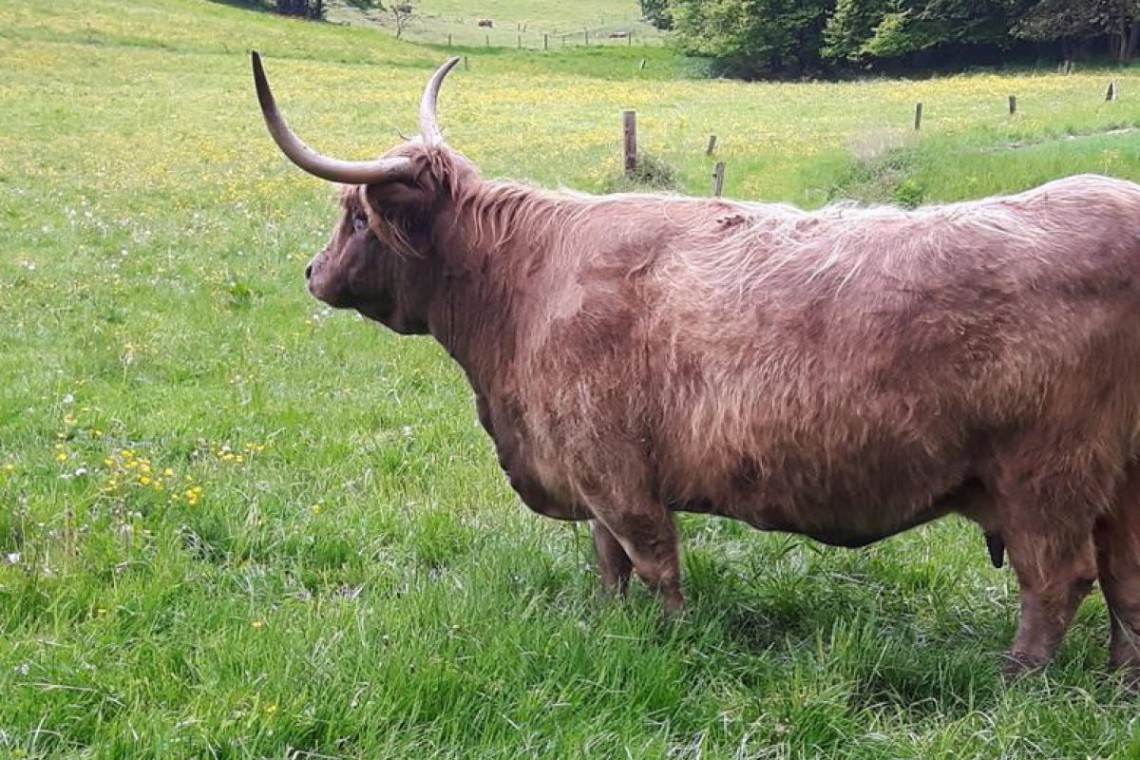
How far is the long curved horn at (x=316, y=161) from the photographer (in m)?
4.16

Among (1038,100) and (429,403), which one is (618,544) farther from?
(1038,100)

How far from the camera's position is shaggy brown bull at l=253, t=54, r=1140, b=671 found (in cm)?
369

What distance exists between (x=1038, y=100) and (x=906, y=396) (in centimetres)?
3740

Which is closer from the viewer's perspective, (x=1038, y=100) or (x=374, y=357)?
(x=374, y=357)

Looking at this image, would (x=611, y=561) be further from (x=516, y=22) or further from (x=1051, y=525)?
(x=516, y=22)

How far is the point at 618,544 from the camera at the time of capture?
4910 mm

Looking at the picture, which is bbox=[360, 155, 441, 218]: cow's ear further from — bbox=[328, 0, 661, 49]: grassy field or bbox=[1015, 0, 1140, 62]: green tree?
bbox=[328, 0, 661, 49]: grassy field

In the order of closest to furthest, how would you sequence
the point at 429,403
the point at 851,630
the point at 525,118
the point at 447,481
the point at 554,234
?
the point at 851,630 < the point at 554,234 < the point at 447,481 < the point at 429,403 < the point at 525,118

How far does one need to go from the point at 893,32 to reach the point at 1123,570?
6062 cm

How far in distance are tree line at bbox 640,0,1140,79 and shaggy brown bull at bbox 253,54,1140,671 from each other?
58.4 meters

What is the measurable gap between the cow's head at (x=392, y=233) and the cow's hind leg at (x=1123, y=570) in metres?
2.98

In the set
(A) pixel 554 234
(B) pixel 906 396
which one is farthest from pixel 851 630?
(A) pixel 554 234

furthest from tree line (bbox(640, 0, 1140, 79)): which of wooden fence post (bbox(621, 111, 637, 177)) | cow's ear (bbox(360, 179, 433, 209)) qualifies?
cow's ear (bbox(360, 179, 433, 209))

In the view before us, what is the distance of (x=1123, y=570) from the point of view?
4.16m
